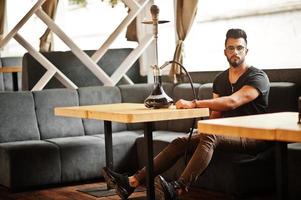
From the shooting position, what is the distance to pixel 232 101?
382cm

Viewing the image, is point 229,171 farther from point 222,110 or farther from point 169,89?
point 169,89

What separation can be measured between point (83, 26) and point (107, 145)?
4198 millimetres

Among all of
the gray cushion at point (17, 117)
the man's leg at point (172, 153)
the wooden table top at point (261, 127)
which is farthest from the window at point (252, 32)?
the wooden table top at point (261, 127)

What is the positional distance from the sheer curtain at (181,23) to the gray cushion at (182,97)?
11.0 inches

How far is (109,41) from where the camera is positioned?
6.03m

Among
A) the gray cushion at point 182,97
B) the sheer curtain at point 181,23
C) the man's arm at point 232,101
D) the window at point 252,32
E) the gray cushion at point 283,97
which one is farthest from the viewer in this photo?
the sheer curtain at point 181,23

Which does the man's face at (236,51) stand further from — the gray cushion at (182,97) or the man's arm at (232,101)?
the gray cushion at (182,97)

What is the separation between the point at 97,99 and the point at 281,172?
10.00 feet

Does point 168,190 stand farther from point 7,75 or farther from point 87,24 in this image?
point 7,75

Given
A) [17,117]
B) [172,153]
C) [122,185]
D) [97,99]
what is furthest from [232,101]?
[17,117]

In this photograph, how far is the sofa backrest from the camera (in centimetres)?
604

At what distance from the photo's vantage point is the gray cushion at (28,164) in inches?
187

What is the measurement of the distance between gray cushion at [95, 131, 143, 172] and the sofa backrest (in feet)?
3.52

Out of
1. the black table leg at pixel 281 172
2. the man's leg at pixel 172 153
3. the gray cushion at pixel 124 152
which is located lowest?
the gray cushion at pixel 124 152
